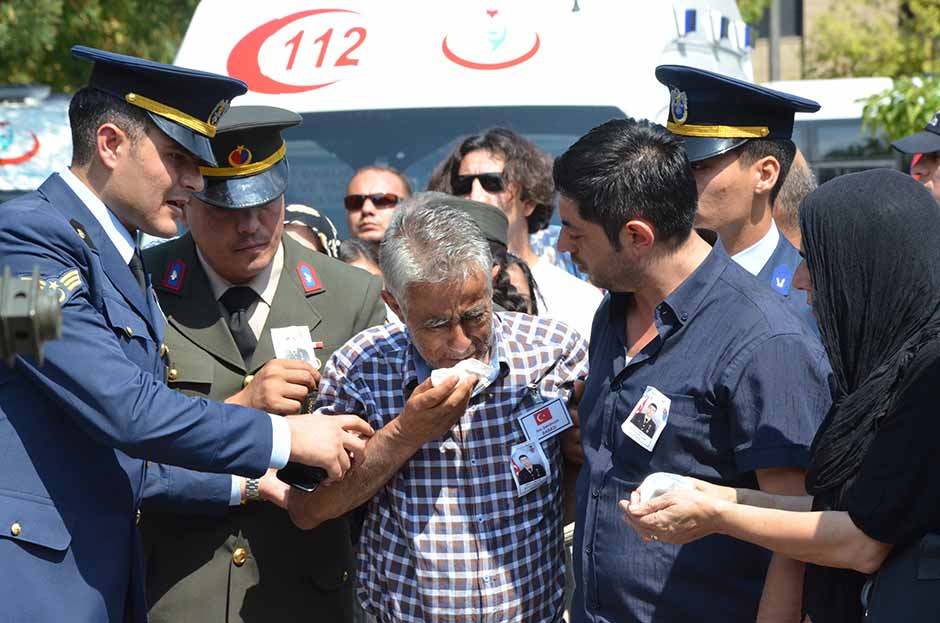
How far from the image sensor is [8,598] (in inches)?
113

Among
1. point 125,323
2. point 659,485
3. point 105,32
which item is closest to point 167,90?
point 125,323

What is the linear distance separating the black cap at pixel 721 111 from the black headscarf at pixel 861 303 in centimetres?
111

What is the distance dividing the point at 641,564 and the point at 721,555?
0.59 ft

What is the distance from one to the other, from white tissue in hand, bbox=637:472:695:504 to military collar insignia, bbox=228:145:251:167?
164 cm

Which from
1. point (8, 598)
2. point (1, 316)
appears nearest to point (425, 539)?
point (8, 598)

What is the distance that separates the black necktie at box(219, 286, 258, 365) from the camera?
3.70 metres

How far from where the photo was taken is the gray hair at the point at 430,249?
328 cm

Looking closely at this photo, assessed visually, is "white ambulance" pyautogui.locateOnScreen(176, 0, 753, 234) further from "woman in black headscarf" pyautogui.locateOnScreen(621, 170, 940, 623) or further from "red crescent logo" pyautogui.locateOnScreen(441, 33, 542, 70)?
"woman in black headscarf" pyautogui.locateOnScreen(621, 170, 940, 623)

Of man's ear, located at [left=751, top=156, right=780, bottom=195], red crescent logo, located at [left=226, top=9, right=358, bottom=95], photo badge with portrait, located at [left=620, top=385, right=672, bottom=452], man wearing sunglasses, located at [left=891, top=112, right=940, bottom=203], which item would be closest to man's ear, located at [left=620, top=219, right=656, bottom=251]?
photo badge with portrait, located at [left=620, top=385, right=672, bottom=452]

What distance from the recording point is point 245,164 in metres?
3.77

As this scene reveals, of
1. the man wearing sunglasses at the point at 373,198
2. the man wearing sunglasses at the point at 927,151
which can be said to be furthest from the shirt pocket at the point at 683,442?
the man wearing sunglasses at the point at 373,198

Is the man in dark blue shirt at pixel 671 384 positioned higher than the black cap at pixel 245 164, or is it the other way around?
the black cap at pixel 245 164

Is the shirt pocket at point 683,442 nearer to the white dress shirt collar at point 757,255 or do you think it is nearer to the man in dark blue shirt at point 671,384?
the man in dark blue shirt at point 671,384

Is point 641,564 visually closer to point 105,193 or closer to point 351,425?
point 351,425
